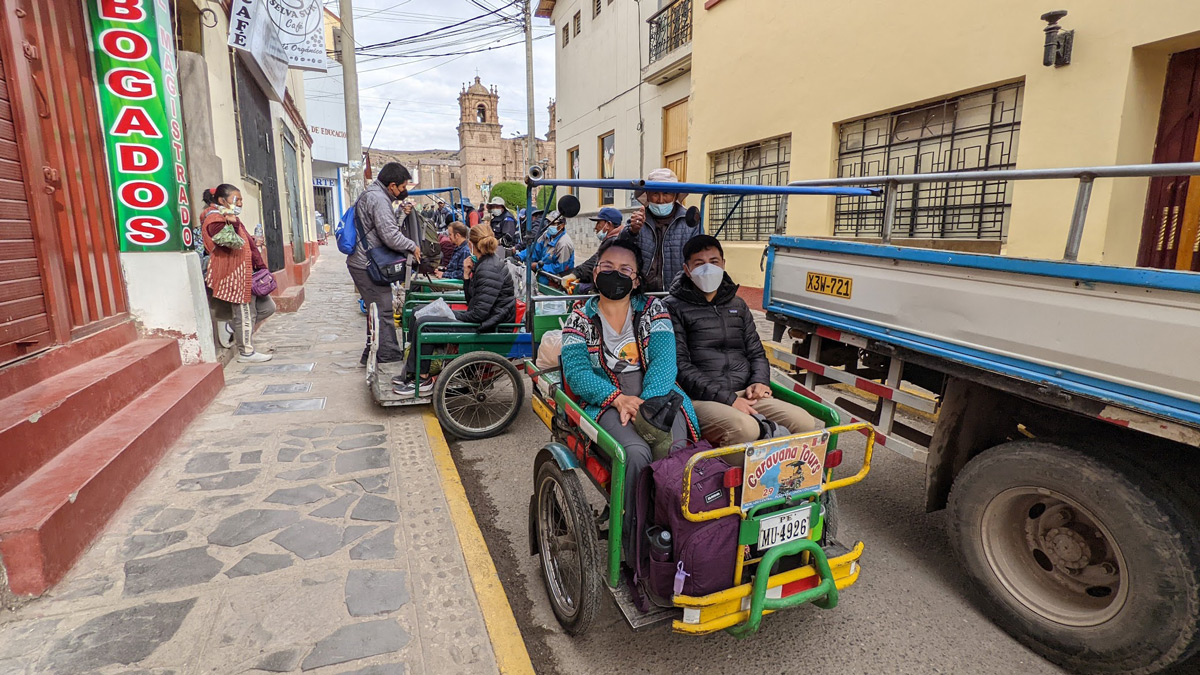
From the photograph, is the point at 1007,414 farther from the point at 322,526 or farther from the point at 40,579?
the point at 40,579

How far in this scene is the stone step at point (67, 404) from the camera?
287 cm

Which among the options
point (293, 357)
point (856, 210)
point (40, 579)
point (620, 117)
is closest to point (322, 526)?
point (40, 579)

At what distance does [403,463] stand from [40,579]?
1.90 meters

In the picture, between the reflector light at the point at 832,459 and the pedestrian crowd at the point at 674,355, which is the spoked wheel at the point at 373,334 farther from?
the reflector light at the point at 832,459

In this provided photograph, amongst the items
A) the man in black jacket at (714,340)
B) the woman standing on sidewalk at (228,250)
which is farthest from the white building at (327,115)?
the man in black jacket at (714,340)

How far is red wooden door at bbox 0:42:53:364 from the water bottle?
12.0 ft

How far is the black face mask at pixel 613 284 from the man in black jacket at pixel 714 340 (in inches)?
19.2

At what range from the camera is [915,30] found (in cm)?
761

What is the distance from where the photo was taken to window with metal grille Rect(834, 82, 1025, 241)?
6840mm

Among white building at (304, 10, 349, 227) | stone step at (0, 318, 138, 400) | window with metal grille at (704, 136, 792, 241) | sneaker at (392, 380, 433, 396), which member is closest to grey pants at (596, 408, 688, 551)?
sneaker at (392, 380, 433, 396)

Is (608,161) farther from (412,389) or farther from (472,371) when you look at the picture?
(472,371)

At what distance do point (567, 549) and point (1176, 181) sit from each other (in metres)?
6.51

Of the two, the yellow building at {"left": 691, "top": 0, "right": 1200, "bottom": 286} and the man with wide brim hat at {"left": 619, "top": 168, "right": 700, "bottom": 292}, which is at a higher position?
the yellow building at {"left": 691, "top": 0, "right": 1200, "bottom": 286}

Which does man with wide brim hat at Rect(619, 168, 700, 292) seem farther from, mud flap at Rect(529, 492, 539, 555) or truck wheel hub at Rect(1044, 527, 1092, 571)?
truck wheel hub at Rect(1044, 527, 1092, 571)
